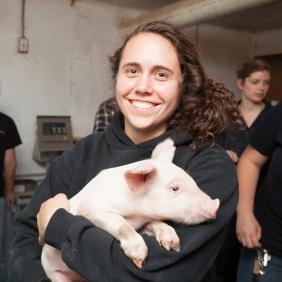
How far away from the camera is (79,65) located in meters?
4.02

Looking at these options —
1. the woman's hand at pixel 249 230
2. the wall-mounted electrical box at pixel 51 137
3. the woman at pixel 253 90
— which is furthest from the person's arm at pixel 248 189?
the wall-mounted electrical box at pixel 51 137

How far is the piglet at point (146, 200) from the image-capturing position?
0.95 meters

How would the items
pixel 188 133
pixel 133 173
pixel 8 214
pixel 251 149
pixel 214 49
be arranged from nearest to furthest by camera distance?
1. pixel 133 173
2. pixel 188 133
3. pixel 251 149
4. pixel 8 214
5. pixel 214 49

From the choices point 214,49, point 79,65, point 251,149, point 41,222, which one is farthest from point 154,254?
point 214,49

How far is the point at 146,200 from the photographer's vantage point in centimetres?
104

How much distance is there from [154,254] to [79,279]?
15.1 inches

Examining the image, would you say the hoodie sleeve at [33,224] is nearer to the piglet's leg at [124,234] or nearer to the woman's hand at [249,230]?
the piglet's leg at [124,234]

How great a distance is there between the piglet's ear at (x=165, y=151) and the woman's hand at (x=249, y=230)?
0.65 m

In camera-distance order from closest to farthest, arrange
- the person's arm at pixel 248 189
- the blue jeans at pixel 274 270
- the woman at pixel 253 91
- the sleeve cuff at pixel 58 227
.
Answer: the sleeve cuff at pixel 58 227, the blue jeans at pixel 274 270, the person's arm at pixel 248 189, the woman at pixel 253 91

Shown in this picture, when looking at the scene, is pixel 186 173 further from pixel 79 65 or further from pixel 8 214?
pixel 79 65

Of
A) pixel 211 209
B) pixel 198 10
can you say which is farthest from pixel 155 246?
pixel 198 10

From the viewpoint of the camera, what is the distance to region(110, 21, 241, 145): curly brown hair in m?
1.14

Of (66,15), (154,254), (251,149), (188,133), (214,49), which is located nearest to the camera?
(154,254)

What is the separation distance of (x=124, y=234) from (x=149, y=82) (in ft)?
1.41
